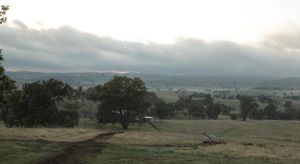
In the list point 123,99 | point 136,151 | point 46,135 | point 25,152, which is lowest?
point 46,135

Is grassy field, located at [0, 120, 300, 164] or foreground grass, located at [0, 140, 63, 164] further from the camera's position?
grassy field, located at [0, 120, 300, 164]

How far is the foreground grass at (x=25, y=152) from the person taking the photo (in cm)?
3221

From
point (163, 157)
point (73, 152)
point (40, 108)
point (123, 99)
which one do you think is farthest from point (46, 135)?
point (123, 99)

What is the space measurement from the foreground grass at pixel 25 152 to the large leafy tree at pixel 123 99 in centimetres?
5017

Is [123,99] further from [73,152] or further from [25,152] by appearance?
[25,152]

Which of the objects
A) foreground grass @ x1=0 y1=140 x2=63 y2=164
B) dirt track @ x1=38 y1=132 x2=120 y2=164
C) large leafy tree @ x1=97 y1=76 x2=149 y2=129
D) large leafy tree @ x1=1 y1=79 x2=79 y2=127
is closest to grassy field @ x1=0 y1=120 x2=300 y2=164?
foreground grass @ x1=0 y1=140 x2=63 y2=164

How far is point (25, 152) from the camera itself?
121 ft

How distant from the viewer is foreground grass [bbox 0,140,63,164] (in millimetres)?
32209

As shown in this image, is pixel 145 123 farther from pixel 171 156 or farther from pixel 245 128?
pixel 171 156

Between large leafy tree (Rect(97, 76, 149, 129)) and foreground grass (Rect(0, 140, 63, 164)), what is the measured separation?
5017 centimetres

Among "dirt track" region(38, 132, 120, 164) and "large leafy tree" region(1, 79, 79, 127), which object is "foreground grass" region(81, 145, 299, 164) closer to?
"dirt track" region(38, 132, 120, 164)

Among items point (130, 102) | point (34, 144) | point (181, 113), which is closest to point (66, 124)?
point (130, 102)

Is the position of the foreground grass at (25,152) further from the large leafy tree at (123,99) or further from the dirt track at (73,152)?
the large leafy tree at (123,99)

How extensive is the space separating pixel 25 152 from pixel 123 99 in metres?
57.1
